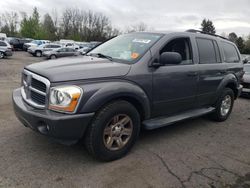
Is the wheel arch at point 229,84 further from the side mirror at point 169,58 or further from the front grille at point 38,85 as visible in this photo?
the front grille at point 38,85

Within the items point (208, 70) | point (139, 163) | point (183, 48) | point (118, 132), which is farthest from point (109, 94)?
point (208, 70)

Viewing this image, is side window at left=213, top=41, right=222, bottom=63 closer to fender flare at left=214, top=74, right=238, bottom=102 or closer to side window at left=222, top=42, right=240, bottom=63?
side window at left=222, top=42, right=240, bottom=63

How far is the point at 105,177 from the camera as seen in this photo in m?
3.09

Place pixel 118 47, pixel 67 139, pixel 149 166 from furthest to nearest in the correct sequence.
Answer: pixel 118 47 < pixel 149 166 < pixel 67 139

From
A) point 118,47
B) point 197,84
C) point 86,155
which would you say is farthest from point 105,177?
point 197,84

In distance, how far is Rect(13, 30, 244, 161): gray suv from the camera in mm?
2980

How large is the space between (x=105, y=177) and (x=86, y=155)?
629 mm

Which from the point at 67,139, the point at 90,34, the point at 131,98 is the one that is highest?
the point at 90,34

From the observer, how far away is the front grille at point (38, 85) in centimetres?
312

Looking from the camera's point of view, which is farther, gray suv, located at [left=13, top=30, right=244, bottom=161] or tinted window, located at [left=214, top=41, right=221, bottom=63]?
tinted window, located at [left=214, top=41, right=221, bottom=63]

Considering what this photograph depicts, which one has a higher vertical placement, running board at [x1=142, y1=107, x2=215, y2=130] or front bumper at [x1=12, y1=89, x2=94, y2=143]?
front bumper at [x1=12, y1=89, x2=94, y2=143]

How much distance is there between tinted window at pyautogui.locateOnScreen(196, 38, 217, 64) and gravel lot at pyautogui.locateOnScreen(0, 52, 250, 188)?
1.47 m

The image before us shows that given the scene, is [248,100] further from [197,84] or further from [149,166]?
[149,166]

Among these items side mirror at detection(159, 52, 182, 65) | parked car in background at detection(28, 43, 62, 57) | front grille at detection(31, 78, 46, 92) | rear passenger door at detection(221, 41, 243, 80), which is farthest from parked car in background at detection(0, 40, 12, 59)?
side mirror at detection(159, 52, 182, 65)
